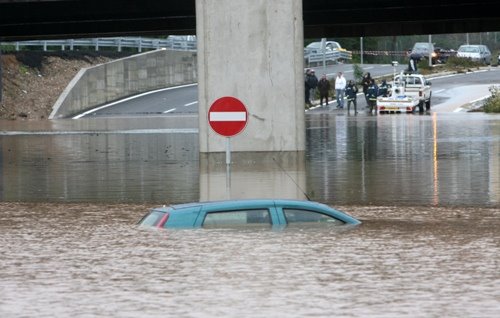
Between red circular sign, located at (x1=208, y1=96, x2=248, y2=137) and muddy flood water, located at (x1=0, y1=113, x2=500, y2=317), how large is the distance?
5.10 feet

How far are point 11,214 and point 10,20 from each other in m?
23.2

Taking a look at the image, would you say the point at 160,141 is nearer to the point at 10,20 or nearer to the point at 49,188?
the point at 10,20

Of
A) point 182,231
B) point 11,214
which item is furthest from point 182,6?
point 182,231

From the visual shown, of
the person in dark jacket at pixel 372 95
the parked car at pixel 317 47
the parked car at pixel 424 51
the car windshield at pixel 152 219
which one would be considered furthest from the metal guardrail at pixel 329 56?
the car windshield at pixel 152 219

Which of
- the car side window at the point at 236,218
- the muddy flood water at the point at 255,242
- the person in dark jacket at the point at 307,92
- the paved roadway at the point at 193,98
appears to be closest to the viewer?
the muddy flood water at the point at 255,242

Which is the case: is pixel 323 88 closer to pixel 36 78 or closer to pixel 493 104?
pixel 493 104

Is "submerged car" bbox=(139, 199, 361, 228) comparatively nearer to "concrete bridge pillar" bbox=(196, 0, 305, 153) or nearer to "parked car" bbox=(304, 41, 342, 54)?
"concrete bridge pillar" bbox=(196, 0, 305, 153)

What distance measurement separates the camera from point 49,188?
1000 inches

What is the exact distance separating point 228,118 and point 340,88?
44.7m

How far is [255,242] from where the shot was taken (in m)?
17.0

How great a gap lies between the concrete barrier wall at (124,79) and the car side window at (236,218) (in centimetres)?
5026

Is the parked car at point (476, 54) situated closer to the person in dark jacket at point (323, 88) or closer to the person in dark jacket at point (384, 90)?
the person in dark jacket at point (323, 88)

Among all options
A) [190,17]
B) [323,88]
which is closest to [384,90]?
[323,88]

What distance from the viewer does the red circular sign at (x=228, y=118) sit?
69.2ft
